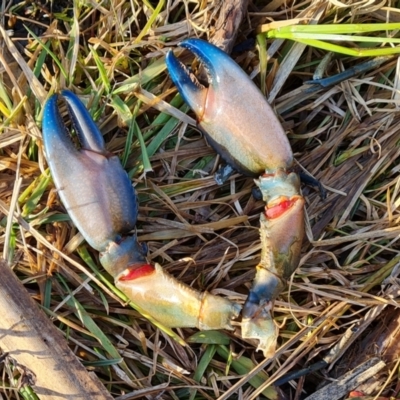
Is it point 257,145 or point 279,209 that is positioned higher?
point 257,145

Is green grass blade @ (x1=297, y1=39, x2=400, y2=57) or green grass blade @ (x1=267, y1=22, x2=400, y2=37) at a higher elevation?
green grass blade @ (x1=267, y1=22, x2=400, y2=37)

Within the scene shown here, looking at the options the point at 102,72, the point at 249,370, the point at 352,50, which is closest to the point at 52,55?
the point at 102,72

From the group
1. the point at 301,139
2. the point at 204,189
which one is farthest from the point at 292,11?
the point at 204,189

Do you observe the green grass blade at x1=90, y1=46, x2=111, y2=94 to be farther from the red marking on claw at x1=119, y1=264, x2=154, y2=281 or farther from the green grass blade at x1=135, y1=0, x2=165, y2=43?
the red marking on claw at x1=119, y1=264, x2=154, y2=281

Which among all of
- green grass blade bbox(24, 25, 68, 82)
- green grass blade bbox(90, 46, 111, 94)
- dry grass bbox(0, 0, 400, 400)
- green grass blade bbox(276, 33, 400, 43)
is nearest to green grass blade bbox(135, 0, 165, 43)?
dry grass bbox(0, 0, 400, 400)

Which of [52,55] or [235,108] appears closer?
[235,108]

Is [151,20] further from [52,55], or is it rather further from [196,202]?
[196,202]

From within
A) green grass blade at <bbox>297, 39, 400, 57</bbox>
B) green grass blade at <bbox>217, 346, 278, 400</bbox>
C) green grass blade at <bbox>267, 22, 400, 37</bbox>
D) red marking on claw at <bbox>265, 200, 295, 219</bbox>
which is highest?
green grass blade at <bbox>267, 22, 400, 37</bbox>
